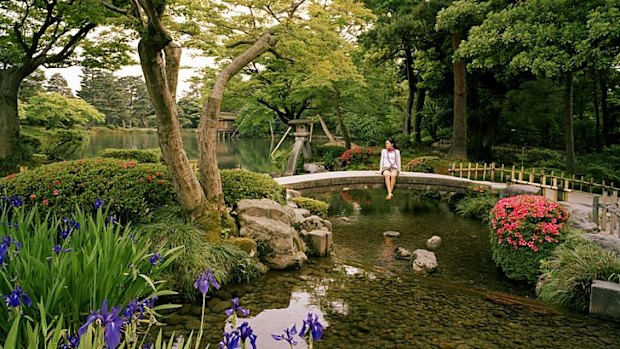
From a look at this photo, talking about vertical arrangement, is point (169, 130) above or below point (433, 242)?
above

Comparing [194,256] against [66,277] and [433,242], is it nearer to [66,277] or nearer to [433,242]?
[66,277]

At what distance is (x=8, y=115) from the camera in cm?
1377

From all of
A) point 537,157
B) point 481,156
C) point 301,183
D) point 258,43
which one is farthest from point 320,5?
point 537,157

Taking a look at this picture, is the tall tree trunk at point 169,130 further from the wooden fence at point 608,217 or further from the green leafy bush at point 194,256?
the wooden fence at point 608,217

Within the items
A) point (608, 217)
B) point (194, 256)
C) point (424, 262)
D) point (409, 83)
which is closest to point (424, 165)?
point (409, 83)

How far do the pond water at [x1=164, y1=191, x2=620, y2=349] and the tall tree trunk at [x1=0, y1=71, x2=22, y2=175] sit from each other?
36.9 feet

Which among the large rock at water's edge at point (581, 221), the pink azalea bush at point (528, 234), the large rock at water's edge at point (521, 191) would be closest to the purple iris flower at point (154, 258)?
the pink azalea bush at point (528, 234)

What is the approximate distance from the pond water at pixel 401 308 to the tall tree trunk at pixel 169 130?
1491mm

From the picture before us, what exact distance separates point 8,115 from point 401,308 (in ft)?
45.2

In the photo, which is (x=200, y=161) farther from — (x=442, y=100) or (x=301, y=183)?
(x=442, y=100)

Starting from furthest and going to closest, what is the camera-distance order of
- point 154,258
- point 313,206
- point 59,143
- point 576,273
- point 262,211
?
point 59,143 → point 313,206 → point 262,211 → point 576,273 → point 154,258

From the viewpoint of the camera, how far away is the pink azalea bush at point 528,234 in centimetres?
647

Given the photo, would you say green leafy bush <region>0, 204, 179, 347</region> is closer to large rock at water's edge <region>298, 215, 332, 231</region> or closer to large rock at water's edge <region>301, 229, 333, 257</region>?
large rock at water's edge <region>301, 229, 333, 257</region>

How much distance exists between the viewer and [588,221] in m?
6.94
